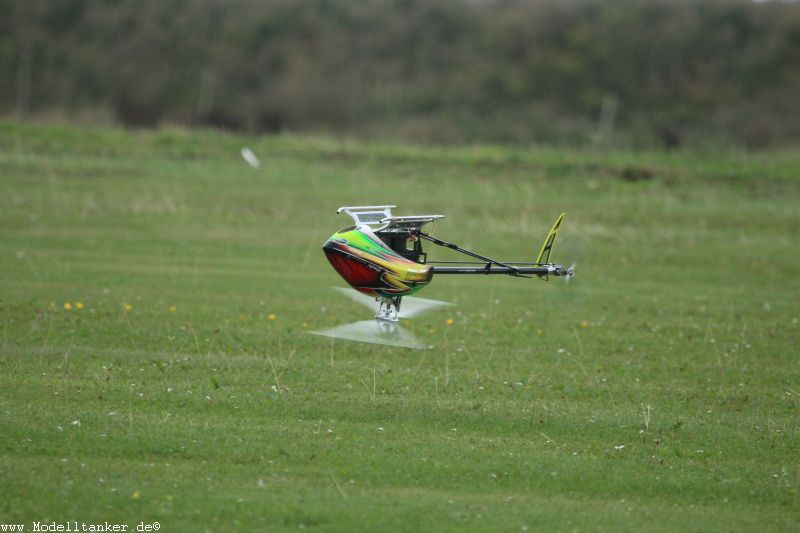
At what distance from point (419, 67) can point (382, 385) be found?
72852 mm

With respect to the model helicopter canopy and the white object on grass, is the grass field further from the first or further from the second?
the white object on grass

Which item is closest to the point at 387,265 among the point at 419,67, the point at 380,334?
the point at 380,334

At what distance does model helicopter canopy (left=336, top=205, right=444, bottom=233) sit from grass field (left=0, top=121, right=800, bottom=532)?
2509 mm

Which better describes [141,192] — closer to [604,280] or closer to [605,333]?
[604,280]

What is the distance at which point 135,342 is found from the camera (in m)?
17.5

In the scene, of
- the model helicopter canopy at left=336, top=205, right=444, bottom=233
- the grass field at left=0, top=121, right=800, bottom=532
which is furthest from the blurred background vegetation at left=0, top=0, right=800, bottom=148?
the model helicopter canopy at left=336, top=205, right=444, bottom=233

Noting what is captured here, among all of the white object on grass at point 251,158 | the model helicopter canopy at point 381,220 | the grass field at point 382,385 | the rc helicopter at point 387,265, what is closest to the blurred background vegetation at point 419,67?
the white object on grass at point 251,158

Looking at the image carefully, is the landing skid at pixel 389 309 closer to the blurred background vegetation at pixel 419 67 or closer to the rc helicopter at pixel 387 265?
the rc helicopter at pixel 387 265

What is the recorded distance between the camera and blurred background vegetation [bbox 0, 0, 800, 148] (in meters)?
75.4

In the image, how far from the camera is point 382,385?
1533 centimetres

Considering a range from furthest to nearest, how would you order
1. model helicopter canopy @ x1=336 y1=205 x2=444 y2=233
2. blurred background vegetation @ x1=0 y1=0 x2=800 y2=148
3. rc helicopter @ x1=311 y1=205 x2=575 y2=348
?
blurred background vegetation @ x1=0 y1=0 x2=800 y2=148
model helicopter canopy @ x1=336 y1=205 x2=444 y2=233
rc helicopter @ x1=311 y1=205 x2=575 y2=348

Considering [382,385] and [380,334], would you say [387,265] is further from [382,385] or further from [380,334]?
[382,385]

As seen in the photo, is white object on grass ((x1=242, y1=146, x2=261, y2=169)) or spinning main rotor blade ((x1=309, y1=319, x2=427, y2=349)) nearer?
spinning main rotor blade ((x1=309, y1=319, x2=427, y2=349))

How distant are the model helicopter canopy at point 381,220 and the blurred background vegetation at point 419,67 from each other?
192ft
